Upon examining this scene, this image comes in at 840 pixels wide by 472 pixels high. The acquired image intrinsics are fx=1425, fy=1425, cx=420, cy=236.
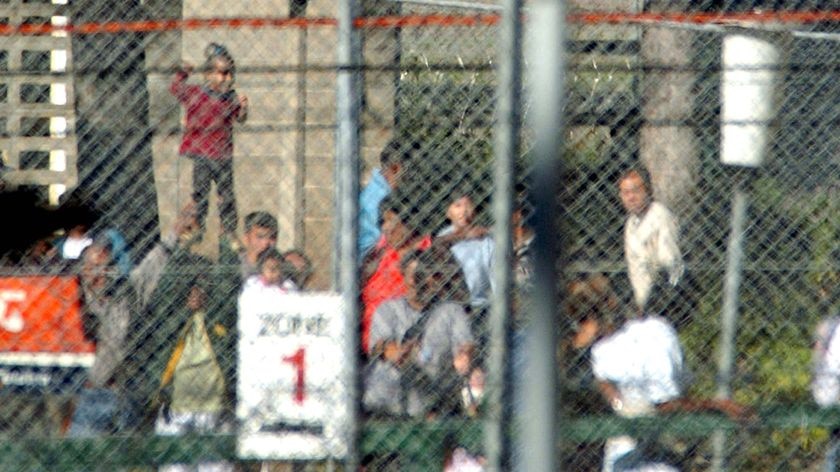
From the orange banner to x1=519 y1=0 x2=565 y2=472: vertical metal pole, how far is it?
264 centimetres

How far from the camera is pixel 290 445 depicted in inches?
186

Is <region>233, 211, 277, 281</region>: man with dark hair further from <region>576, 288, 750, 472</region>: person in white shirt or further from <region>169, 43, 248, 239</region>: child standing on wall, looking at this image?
<region>576, 288, 750, 472</region>: person in white shirt

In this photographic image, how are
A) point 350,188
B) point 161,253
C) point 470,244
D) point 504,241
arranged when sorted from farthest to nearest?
point 470,244
point 161,253
point 350,188
point 504,241

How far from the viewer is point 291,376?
15.6ft

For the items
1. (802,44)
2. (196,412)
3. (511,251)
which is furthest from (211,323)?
(802,44)

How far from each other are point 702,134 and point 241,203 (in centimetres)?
165

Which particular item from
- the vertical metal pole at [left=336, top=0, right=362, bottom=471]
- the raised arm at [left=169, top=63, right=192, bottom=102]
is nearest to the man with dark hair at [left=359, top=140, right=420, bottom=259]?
the vertical metal pole at [left=336, top=0, right=362, bottom=471]

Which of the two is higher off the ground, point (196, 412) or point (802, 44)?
point (802, 44)

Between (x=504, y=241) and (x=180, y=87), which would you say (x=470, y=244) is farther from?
(x=504, y=241)

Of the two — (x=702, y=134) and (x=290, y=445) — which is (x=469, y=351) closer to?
(x=290, y=445)

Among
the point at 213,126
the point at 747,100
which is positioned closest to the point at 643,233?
the point at 747,100

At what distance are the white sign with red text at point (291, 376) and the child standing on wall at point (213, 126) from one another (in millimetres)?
322

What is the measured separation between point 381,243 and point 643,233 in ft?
3.07

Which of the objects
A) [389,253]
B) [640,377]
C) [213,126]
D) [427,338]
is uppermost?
[213,126]
